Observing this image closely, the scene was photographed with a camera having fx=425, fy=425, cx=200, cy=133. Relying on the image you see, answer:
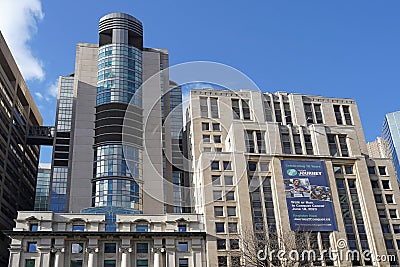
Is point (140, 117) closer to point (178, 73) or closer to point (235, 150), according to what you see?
point (235, 150)

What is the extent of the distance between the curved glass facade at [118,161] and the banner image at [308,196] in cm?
3283

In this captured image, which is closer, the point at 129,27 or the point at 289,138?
the point at 289,138

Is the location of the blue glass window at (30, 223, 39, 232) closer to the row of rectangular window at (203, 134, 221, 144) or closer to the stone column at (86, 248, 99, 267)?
the stone column at (86, 248, 99, 267)

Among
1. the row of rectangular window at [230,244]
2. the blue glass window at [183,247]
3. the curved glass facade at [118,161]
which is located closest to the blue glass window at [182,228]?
the blue glass window at [183,247]

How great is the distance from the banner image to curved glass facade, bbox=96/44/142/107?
42899 mm

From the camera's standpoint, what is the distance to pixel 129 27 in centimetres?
11038

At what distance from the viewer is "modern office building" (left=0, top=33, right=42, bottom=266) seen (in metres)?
86.2

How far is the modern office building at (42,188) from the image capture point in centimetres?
10069

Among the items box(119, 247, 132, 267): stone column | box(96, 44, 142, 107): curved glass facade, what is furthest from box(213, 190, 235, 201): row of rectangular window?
box(96, 44, 142, 107): curved glass facade

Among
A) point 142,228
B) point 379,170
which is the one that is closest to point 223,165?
point 142,228

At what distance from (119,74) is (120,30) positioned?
13357mm

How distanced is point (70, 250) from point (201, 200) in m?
22.6

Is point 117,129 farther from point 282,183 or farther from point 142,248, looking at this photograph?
point 282,183

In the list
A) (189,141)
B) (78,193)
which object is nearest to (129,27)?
(189,141)
